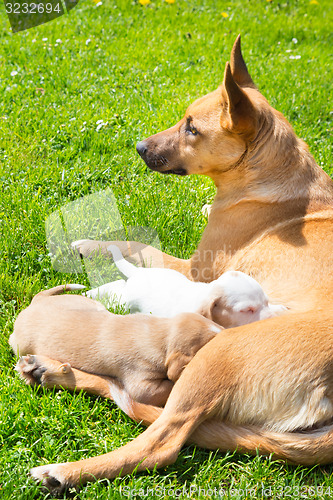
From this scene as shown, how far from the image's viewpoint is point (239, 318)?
10.3 feet

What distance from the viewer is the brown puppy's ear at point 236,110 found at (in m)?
3.40

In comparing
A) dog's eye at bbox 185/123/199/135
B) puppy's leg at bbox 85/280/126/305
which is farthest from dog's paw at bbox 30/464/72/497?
dog's eye at bbox 185/123/199/135

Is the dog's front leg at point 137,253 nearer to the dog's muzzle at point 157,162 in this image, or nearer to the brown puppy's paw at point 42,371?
the dog's muzzle at point 157,162

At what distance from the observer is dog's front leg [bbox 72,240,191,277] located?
399 centimetres

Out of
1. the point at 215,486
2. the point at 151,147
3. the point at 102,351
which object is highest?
the point at 151,147

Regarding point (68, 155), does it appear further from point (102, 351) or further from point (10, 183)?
point (102, 351)

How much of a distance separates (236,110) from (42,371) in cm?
194

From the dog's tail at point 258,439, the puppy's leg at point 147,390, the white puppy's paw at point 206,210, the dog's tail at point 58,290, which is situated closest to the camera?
the dog's tail at point 258,439

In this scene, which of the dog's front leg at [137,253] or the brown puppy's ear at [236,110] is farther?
the dog's front leg at [137,253]

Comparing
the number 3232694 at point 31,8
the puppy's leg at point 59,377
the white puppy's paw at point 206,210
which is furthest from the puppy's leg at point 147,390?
the number 3232694 at point 31,8

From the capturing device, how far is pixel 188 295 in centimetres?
334

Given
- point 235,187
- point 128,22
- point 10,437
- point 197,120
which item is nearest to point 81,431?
point 10,437

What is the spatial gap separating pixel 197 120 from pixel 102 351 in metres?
1.80

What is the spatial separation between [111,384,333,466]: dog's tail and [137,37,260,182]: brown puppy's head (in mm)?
1771
